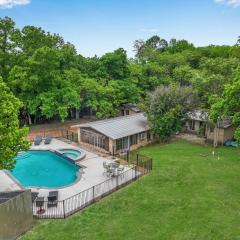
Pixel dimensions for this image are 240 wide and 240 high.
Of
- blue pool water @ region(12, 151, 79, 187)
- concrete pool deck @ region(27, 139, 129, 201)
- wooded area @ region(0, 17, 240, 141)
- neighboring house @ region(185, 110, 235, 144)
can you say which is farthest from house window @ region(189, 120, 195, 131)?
blue pool water @ region(12, 151, 79, 187)

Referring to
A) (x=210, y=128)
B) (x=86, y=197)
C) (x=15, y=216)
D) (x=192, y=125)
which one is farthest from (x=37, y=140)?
(x=210, y=128)

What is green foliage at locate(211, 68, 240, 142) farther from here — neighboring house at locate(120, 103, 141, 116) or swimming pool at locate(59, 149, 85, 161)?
neighboring house at locate(120, 103, 141, 116)

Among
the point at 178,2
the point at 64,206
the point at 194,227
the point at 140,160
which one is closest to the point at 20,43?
the point at 178,2

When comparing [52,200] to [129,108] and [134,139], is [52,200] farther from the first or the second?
[129,108]

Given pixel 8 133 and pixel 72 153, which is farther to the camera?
pixel 72 153

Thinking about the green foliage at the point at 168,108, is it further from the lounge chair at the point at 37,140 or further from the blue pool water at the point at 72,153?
the lounge chair at the point at 37,140
